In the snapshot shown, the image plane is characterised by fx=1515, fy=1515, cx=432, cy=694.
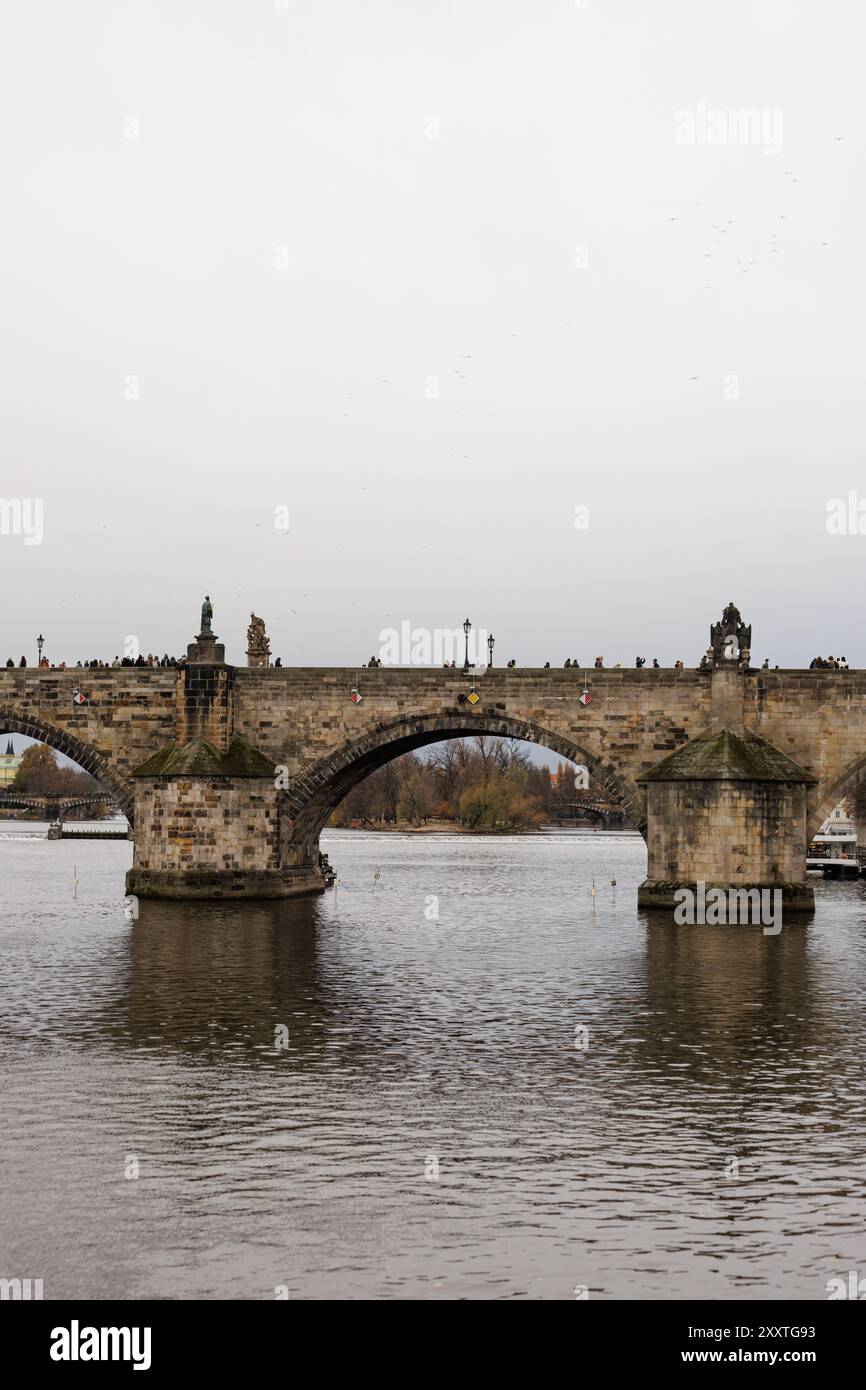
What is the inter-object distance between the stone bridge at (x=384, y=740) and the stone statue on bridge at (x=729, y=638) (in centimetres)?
Answer: 16

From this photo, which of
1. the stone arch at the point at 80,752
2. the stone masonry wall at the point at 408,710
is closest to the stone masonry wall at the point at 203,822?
the stone masonry wall at the point at 408,710

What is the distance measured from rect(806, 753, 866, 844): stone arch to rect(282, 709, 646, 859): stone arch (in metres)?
4.80

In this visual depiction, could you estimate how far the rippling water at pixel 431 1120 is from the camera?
1125 centimetres

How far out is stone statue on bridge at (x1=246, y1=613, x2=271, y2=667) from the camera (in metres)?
50.7

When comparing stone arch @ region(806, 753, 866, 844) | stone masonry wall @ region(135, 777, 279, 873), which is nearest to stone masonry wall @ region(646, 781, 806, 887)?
stone arch @ region(806, 753, 866, 844)

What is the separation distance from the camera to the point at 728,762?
41344mm

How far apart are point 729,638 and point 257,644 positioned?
1627 centimetres

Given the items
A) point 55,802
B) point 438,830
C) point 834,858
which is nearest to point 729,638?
point 834,858

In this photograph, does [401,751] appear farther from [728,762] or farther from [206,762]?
[728,762]

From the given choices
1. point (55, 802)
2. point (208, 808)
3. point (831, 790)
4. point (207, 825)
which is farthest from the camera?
point (55, 802)

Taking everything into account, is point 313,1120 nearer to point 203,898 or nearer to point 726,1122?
point 726,1122

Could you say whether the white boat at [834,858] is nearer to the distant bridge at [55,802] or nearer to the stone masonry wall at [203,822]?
the stone masonry wall at [203,822]
